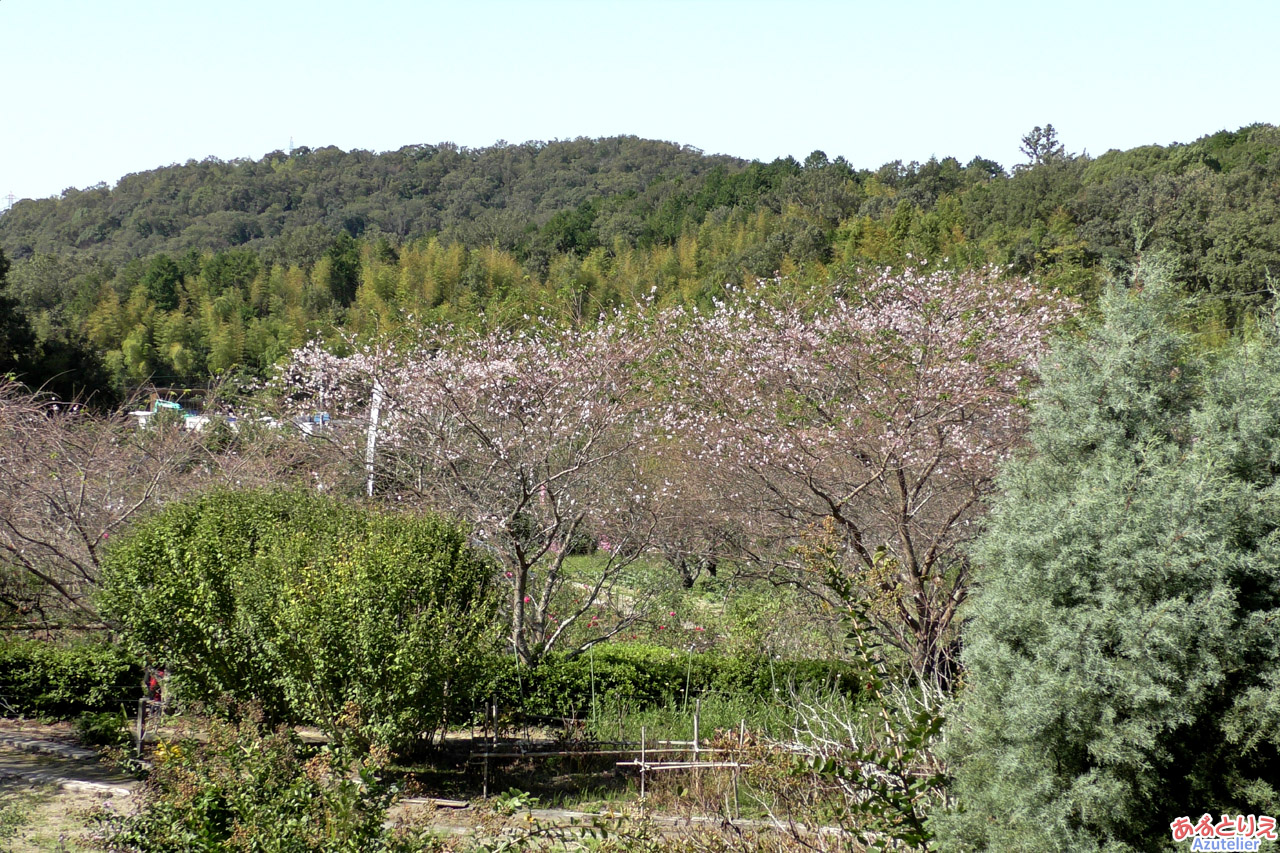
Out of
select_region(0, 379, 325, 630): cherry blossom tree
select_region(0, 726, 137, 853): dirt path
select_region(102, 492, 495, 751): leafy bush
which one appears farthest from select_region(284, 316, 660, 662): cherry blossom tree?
select_region(0, 726, 137, 853): dirt path

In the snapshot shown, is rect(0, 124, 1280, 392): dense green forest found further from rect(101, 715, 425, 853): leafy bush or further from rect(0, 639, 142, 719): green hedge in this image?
rect(101, 715, 425, 853): leafy bush

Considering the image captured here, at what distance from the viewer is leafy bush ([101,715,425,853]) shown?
10.0ft

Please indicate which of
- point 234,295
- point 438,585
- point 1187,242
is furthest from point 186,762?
point 234,295

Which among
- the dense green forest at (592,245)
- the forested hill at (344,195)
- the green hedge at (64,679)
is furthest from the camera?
the forested hill at (344,195)

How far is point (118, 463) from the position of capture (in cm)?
868

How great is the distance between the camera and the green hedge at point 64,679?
723cm

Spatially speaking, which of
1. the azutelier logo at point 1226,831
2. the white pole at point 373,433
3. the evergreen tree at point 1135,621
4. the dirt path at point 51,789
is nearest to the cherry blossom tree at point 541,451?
the white pole at point 373,433

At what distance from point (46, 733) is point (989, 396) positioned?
319 inches

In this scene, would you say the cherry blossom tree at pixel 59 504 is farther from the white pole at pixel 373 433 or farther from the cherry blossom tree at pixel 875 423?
the cherry blossom tree at pixel 875 423

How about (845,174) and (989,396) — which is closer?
(989,396)

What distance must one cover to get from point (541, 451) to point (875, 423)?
3.21 metres

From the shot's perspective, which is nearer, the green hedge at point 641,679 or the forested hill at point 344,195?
the green hedge at point 641,679

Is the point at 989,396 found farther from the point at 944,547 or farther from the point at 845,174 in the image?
the point at 845,174

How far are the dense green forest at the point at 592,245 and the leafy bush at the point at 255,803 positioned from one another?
8697 millimetres
